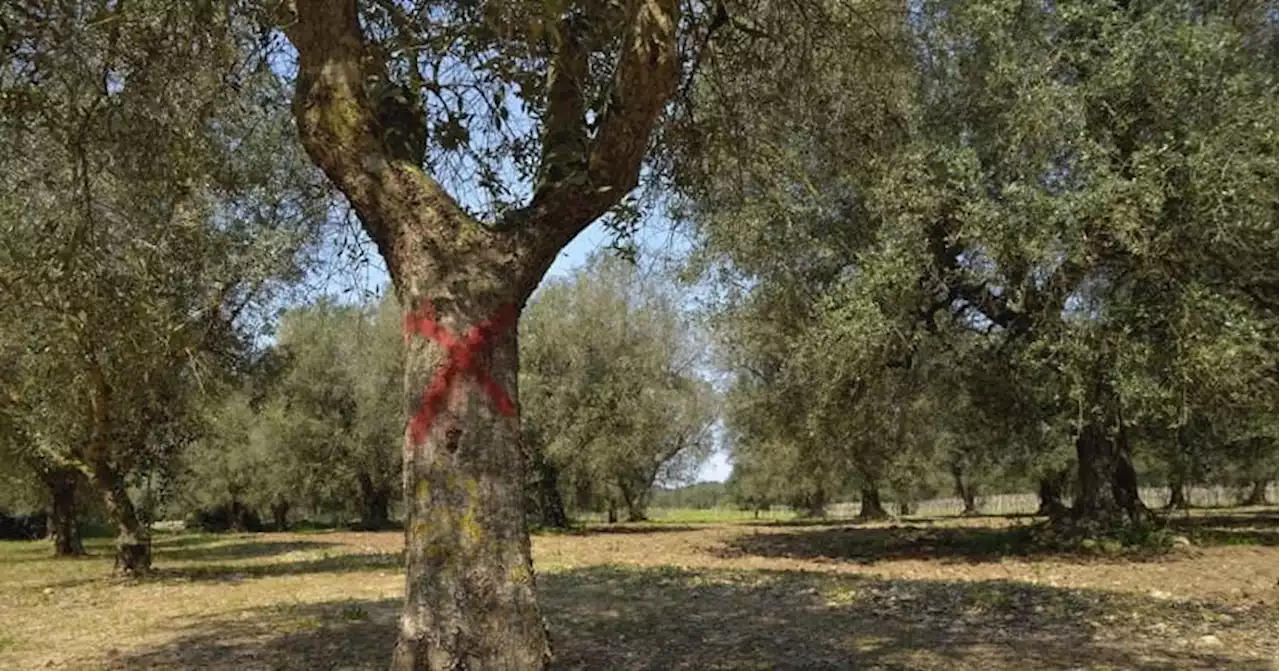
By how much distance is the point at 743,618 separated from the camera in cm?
801

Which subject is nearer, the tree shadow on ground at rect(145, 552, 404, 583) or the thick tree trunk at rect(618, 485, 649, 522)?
the tree shadow on ground at rect(145, 552, 404, 583)

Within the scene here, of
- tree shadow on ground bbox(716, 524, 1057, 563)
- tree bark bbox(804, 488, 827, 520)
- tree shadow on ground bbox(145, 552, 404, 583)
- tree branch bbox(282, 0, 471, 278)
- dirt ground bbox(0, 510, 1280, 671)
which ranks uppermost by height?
tree branch bbox(282, 0, 471, 278)

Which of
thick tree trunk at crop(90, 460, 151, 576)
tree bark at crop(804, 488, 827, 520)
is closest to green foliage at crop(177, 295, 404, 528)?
thick tree trunk at crop(90, 460, 151, 576)

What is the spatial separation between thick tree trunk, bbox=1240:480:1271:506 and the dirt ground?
38.1 m

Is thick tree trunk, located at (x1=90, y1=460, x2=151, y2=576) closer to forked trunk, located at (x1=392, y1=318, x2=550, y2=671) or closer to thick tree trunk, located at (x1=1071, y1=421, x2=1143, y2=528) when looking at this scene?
forked trunk, located at (x1=392, y1=318, x2=550, y2=671)

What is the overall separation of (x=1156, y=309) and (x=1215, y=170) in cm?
230

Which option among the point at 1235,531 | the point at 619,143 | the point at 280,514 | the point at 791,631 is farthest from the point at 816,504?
the point at 619,143

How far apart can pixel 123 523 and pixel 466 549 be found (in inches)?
595

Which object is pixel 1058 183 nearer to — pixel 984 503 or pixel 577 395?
pixel 577 395

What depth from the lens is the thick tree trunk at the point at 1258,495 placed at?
48681mm

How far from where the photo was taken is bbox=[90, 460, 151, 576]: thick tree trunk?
16219 millimetres

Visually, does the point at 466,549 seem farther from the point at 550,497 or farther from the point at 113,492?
the point at 550,497

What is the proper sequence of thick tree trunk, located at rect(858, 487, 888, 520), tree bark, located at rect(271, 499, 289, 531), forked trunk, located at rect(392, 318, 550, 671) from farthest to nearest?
tree bark, located at rect(271, 499, 289, 531), thick tree trunk, located at rect(858, 487, 888, 520), forked trunk, located at rect(392, 318, 550, 671)

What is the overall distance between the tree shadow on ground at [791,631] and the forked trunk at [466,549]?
2.01 meters
